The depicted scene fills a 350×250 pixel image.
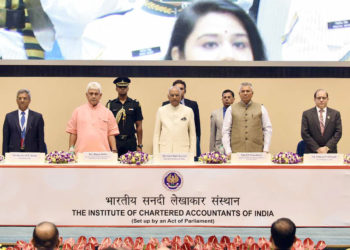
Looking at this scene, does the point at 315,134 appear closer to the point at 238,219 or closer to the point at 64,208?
the point at 238,219

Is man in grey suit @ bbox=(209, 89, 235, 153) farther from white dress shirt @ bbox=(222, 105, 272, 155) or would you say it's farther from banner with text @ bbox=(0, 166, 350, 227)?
banner with text @ bbox=(0, 166, 350, 227)

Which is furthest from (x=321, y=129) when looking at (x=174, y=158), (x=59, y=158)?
(x=59, y=158)

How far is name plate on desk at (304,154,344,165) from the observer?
13.0 feet

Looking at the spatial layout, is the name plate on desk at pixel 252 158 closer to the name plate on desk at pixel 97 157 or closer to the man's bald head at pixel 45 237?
the name plate on desk at pixel 97 157

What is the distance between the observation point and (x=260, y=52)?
628cm

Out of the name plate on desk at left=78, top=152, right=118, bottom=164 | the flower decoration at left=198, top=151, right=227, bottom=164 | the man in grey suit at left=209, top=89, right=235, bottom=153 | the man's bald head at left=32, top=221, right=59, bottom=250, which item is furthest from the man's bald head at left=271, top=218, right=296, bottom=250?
the man in grey suit at left=209, top=89, right=235, bottom=153

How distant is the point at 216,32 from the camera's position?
625 centimetres

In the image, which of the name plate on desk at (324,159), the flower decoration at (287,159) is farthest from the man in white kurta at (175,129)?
the name plate on desk at (324,159)

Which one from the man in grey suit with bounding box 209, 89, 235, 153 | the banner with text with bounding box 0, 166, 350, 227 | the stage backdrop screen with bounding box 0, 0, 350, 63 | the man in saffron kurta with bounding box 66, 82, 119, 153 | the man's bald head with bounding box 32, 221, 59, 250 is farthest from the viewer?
the stage backdrop screen with bounding box 0, 0, 350, 63

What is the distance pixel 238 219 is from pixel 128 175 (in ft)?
2.93

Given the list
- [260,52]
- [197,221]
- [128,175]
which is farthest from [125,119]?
[260,52]

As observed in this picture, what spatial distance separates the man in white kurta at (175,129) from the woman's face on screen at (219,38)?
5.93 feet

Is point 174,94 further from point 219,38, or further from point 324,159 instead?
point 219,38

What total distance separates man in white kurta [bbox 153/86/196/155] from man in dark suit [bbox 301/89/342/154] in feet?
3.81
